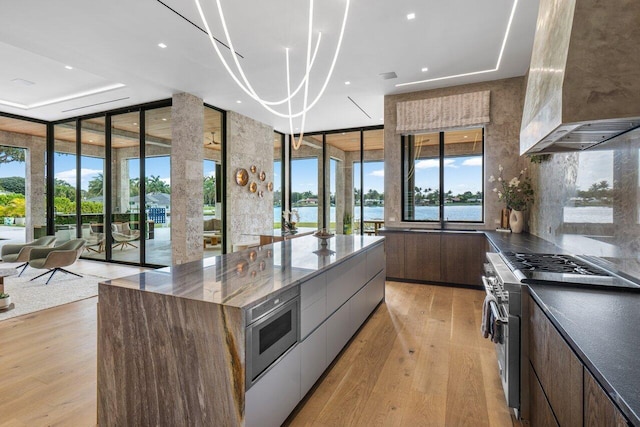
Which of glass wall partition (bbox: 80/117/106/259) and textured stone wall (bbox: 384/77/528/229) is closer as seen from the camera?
textured stone wall (bbox: 384/77/528/229)

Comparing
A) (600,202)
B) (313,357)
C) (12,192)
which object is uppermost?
(12,192)

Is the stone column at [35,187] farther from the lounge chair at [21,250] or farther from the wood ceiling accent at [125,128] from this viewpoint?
the lounge chair at [21,250]

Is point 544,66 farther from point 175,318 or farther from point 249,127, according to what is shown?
point 249,127

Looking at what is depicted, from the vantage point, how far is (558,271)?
2031 millimetres

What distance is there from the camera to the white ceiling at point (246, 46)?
317 cm

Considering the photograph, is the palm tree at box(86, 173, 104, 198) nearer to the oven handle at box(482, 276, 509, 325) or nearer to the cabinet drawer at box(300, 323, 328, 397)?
the cabinet drawer at box(300, 323, 328, 397)

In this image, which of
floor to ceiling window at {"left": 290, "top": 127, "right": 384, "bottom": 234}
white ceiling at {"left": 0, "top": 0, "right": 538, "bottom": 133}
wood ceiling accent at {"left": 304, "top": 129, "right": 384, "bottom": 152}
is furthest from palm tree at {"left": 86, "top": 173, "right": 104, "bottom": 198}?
wood ceiling accent at {"left": 304, "top": 129, "right": 384, "bottom": 152}

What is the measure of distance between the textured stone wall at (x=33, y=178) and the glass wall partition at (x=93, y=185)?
1075 mm

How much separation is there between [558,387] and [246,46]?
13.9ft

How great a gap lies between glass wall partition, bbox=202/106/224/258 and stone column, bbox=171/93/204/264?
78 cm

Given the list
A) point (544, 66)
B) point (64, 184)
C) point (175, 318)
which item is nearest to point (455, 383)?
point (175, 318)

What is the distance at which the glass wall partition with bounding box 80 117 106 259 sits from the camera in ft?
23.3

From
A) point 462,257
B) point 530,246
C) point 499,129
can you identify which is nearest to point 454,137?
point 499,129

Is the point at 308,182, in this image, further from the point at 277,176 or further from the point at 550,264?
the point at 550,264
